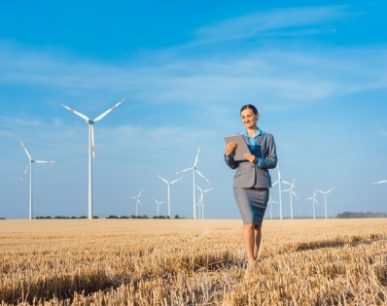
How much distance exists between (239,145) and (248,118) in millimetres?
427

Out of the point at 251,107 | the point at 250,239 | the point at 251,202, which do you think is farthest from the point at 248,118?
the point at 250,239

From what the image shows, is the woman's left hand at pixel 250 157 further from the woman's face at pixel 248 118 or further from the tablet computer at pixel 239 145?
the woman's face at pixel 248 118

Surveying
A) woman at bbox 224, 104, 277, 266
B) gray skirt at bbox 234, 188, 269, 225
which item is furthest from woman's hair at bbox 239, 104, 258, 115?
gray skirt at bbox 234, 188, 269, 225

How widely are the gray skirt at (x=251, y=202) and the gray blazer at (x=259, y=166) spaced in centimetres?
9

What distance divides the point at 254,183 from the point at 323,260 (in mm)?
1401

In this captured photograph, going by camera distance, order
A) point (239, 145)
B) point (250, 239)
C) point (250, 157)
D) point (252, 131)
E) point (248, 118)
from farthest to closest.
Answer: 1. point (252, 131)
2. point (248, 118)
3. point (239, 145)
4. point (250, 239)
5. point (250, 157)

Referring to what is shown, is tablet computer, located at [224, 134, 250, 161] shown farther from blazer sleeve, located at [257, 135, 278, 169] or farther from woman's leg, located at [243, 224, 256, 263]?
woman's leg, located at [243, 224, 256, 263]

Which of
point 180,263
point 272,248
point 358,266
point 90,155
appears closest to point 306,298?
point 358,266

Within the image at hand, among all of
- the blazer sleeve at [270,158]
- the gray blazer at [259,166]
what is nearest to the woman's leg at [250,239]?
the gray blazer at [259,166]

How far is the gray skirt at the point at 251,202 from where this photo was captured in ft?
24.2

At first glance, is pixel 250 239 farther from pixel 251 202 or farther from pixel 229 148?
pixel 229 148

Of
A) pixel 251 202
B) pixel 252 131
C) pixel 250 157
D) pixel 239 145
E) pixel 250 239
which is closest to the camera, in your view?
pixel 250 157

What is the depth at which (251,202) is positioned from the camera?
741 cm

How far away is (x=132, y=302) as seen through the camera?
4070 mm
